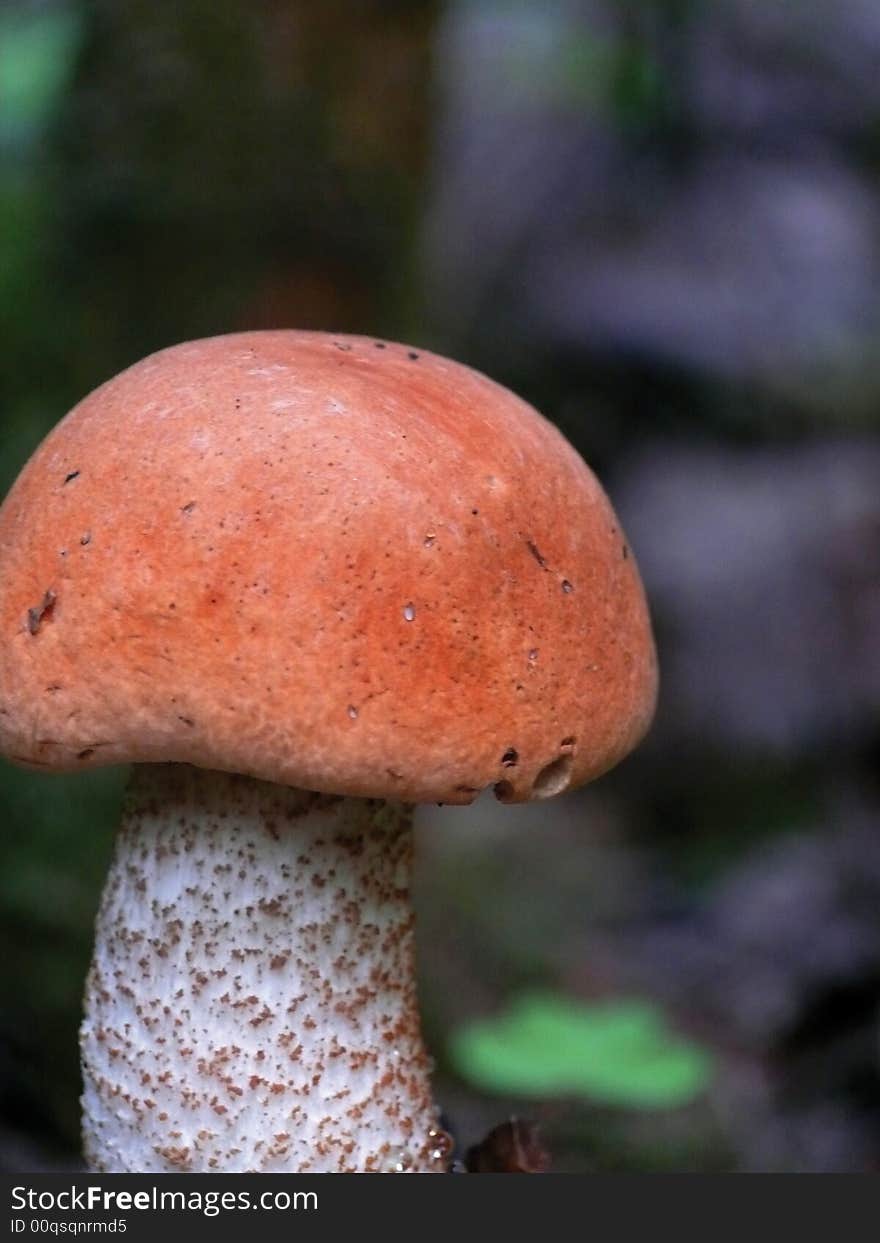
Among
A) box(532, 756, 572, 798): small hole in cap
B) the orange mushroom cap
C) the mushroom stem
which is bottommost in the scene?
the mushroom stem

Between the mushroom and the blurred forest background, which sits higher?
the blurred forest background

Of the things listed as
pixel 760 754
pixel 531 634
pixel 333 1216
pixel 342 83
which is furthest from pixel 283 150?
pixel 760 754

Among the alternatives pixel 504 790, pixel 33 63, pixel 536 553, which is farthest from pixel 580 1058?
pixel 33 63

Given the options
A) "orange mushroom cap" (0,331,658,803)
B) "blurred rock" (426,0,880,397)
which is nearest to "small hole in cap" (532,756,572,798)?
"orange mushroom cap" (0,331,658,803)

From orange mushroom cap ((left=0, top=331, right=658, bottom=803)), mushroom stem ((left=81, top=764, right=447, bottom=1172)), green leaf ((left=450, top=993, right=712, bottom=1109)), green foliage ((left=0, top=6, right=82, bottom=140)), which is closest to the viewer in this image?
orange mushroom cap ((left=0, top=331, right=658, bottom=803))

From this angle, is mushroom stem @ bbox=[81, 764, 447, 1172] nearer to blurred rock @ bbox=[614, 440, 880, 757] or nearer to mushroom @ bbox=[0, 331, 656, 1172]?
mushroom @ bbox=[0, 331, 656, 1172]

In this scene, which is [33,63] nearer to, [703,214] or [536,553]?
[536,553]

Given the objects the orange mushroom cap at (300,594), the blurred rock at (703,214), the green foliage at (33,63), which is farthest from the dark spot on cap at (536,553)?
the blurred rock at (703,214)

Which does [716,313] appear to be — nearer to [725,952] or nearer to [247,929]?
[725,952]

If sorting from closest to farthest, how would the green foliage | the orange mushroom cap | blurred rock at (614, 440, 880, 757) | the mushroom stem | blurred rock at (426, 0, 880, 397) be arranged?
the orange mushroom cap
the mushroom stem
the green foliage
blurred rock at (614, 440, 880, 757)
blurred rock at (426, 0, 880, 397)
